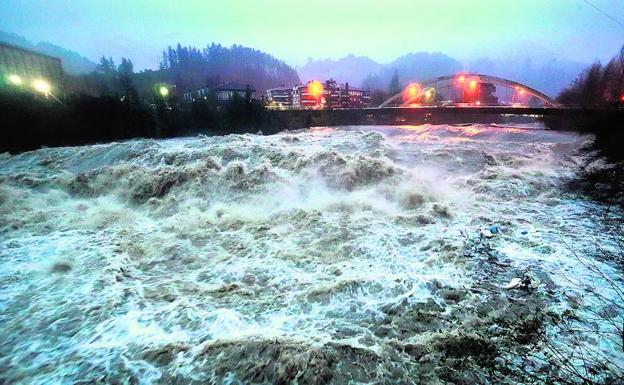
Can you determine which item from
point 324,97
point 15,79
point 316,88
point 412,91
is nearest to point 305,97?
point 324,97

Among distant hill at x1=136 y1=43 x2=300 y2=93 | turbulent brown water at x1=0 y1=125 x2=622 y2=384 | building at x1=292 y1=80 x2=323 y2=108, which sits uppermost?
distant hill at x1=136 y1=43 x2=300 y2=93

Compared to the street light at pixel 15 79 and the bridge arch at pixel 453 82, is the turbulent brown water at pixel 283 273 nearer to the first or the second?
the street light at pixel 15 79

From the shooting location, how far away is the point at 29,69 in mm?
42125

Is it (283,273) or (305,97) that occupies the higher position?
(305,97)

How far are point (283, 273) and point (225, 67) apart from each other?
152867 mm

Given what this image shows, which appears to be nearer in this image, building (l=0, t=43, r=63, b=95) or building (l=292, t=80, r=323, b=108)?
building (l=0, t=43, r=63, b=95)

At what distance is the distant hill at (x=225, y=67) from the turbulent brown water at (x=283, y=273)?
402 ft

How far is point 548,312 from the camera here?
5770 millimetres

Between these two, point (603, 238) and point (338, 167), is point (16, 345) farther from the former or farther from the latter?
point (603, 238)

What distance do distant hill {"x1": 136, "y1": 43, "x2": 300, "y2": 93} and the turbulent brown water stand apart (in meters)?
123

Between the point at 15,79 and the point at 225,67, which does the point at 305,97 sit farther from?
the point at 225,67

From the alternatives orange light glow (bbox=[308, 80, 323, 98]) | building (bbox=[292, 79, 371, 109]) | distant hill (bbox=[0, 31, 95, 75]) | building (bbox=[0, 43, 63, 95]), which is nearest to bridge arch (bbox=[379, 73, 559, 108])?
building (bbox=[292, 79, 371, 109])

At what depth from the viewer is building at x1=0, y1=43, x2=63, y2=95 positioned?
38.0m

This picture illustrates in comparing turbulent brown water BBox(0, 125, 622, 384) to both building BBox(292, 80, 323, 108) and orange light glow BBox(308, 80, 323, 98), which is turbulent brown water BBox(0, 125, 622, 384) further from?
orange light glow BBox(308, 80, 323, 98)
